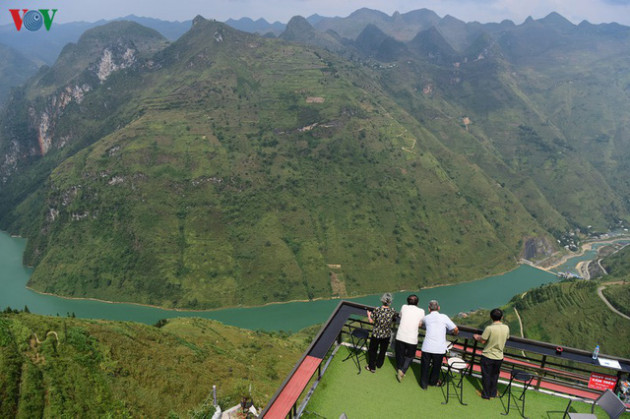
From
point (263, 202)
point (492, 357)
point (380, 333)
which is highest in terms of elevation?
point (380, 333)

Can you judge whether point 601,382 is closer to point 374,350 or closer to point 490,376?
point 490,376

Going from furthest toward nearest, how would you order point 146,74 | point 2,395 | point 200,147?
point 146,74, point 200,147, point 2,395

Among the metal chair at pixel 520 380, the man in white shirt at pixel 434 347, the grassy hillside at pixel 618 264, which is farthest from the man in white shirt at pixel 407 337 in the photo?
the grassy hillside at pixel 618 264

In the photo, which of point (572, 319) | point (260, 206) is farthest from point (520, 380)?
point (260, 206)

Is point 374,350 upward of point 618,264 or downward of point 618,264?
upward

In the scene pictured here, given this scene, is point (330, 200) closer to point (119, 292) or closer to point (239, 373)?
point (119, 292)

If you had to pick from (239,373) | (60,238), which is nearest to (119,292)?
(60,238)

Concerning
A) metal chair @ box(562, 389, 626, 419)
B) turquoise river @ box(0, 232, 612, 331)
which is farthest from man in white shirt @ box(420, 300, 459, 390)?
turquoise river @ box(0, 232, 612, 331)
